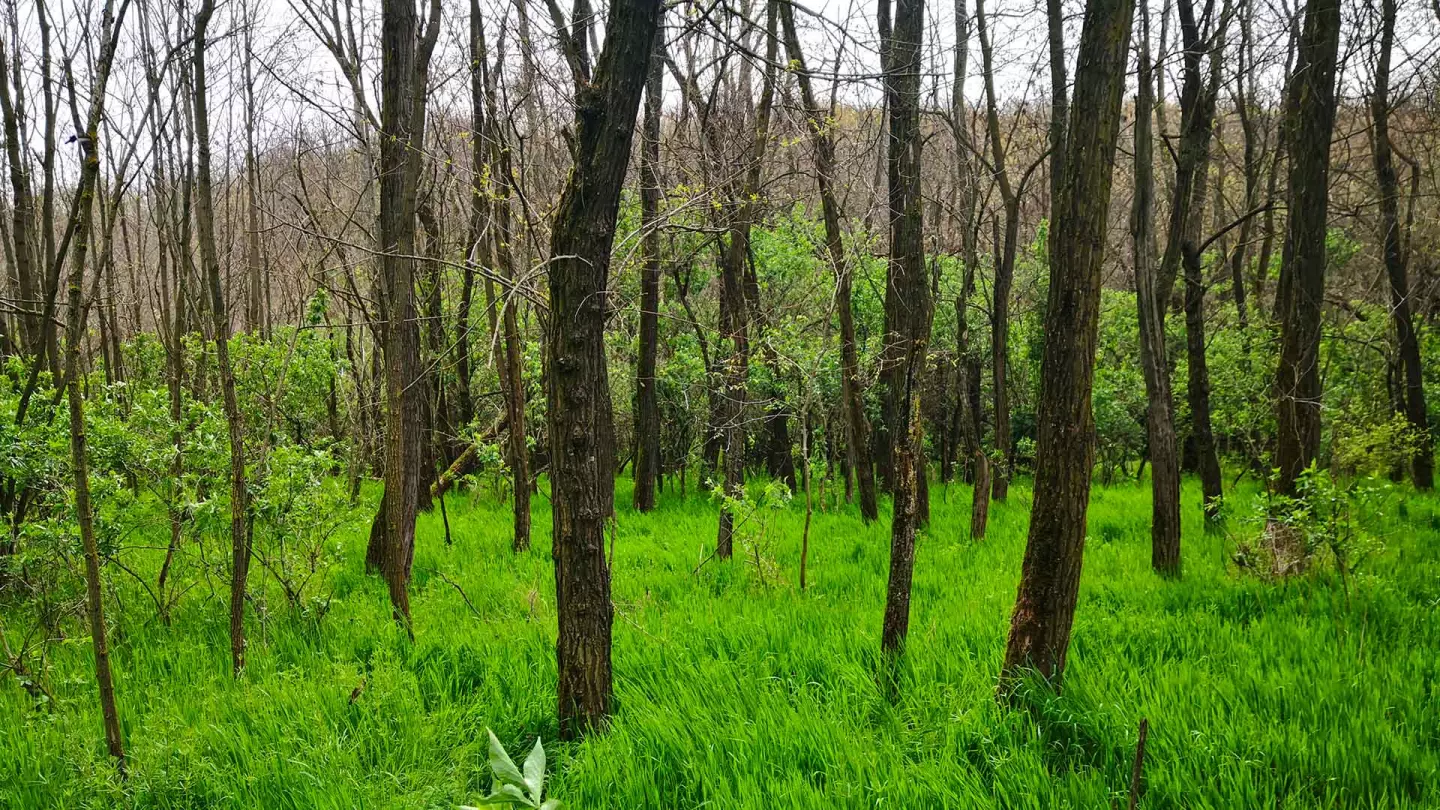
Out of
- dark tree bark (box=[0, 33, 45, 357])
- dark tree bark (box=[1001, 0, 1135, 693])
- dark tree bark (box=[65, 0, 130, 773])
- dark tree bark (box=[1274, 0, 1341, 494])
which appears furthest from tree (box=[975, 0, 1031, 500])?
dark tree bark (box=[0, 33, 45, 357])

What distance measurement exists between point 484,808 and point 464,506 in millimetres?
10307

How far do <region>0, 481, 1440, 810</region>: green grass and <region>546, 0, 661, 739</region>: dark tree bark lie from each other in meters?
0.61

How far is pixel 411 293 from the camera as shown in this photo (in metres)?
5.09

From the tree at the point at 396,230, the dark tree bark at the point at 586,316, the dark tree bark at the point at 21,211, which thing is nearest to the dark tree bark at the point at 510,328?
the tree at the point at 396,230

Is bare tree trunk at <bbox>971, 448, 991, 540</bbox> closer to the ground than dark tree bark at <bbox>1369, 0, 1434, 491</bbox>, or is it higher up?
closer to the ground

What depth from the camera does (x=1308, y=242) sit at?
21.1 feet

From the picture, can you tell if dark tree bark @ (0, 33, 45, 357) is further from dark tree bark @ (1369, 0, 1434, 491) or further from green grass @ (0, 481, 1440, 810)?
dark tree bark @ (1369, 0, 1434, 491)

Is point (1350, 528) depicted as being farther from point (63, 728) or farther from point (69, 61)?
point (69, 61)

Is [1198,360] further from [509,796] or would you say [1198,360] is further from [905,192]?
[509,796]

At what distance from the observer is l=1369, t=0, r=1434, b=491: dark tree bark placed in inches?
343

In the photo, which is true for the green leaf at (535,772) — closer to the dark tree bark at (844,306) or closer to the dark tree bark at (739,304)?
the dark tree bark at (739,304)

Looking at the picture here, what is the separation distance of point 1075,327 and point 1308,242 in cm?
487

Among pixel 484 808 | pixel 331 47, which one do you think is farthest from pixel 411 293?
pixel 484 808

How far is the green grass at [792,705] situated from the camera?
119 inches
